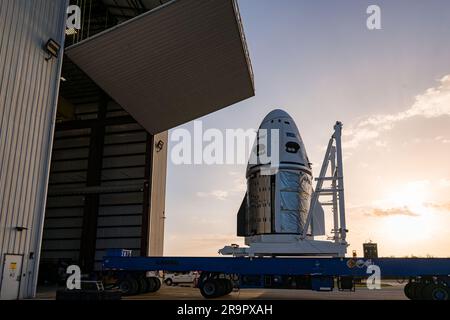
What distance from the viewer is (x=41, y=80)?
2094 centimetres

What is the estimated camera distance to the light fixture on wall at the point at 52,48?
21328mm

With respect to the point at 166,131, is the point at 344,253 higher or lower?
lower

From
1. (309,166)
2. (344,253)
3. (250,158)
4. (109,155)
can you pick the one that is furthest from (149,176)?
(344,253)

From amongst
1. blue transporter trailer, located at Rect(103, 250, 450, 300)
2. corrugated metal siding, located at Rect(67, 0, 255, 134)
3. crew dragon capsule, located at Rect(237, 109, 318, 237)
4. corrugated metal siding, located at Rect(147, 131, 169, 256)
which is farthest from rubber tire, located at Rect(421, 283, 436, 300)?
corrugated metal siding, located at Rect(147, 131, 169, 256)

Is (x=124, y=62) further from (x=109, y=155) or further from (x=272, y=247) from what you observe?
(x=272, y=247)

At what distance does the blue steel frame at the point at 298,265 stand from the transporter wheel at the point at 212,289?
60cm

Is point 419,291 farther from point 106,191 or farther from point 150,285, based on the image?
point 106,191

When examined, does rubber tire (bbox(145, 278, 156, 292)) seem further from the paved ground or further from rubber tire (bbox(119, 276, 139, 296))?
rubber tire (bbox(119, 276, 139, 296))

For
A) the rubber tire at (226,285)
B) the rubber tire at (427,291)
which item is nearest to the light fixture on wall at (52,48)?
the rubber tire at (226,285)

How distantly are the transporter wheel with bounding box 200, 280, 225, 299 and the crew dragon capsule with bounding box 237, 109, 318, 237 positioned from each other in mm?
3089

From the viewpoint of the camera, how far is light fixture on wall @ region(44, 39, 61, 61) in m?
21.3

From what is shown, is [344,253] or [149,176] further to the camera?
[149,176]

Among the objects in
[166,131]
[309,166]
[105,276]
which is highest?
[166,131]

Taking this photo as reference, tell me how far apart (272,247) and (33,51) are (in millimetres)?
15312
